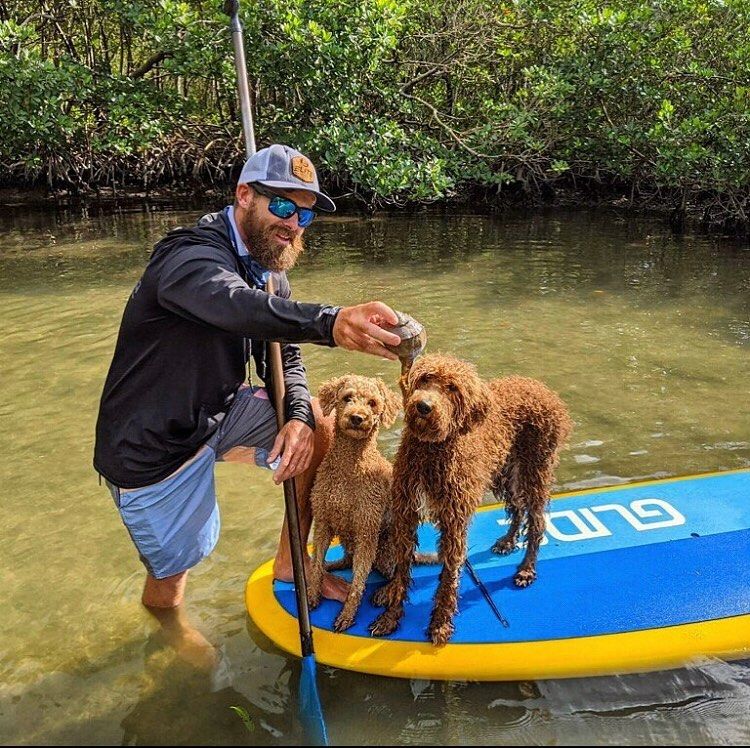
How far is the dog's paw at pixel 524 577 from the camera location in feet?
13.3

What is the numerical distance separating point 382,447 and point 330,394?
7.84ft

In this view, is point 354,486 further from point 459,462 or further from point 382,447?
point 382,447

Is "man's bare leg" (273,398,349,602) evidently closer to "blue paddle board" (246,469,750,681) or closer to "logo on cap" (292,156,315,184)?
"blue paddle board" (246,469,750,681)

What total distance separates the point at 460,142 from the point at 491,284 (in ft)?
20.8

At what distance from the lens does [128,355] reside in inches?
128

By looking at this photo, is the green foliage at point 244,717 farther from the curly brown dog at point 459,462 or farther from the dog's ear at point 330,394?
the dog's ear at point 330,394

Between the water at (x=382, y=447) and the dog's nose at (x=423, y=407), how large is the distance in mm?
1340

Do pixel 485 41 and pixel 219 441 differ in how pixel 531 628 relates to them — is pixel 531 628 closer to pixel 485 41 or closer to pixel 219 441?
pixel 219 441

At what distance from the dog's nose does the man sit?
48cm

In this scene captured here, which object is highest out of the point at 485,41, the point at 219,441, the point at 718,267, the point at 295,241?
the point at 485,41

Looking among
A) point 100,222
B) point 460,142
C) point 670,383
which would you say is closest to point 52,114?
point 100,222

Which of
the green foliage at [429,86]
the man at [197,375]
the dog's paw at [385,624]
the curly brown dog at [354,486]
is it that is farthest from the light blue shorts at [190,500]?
the green foliage at [429,86]

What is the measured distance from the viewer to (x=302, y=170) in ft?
10.7

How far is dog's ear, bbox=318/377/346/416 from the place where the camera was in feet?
12.2
